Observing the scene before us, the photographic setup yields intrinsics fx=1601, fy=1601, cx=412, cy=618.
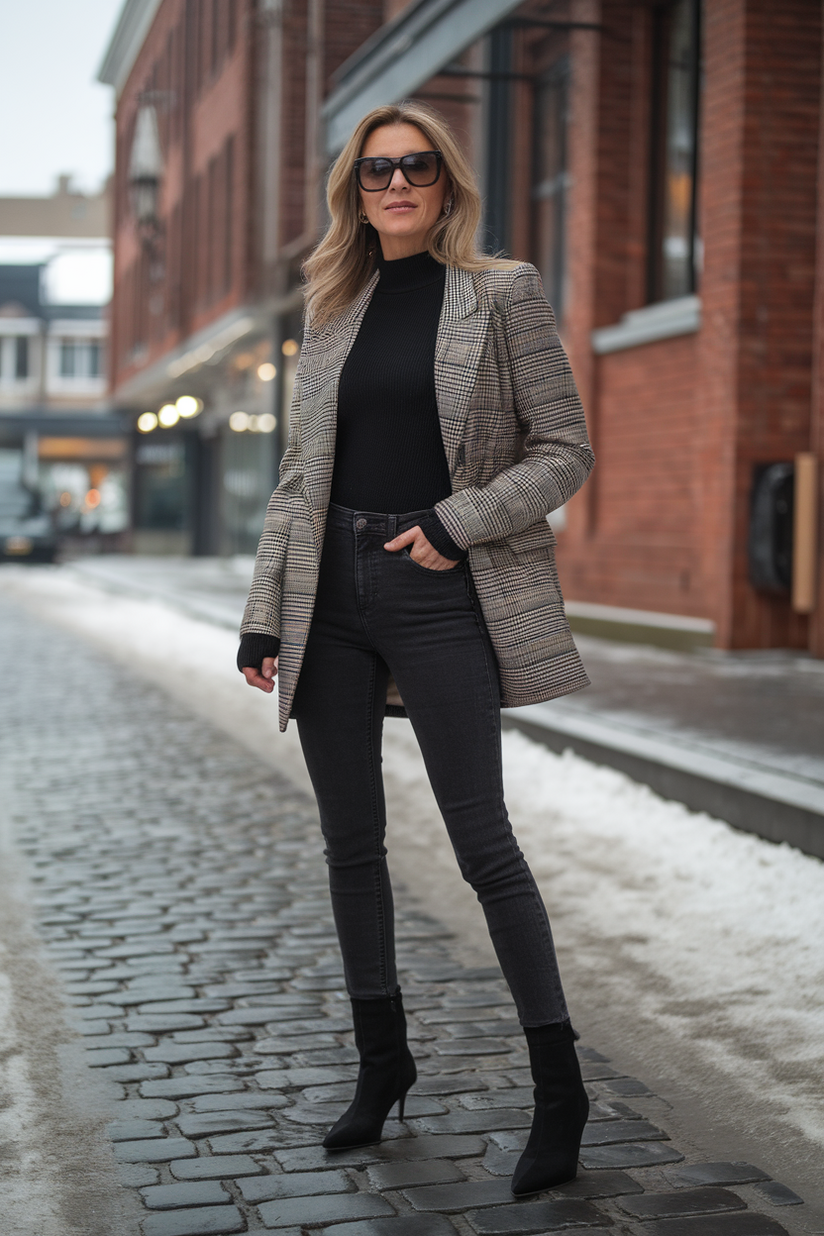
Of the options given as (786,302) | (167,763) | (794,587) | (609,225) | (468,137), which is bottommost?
(167,763)

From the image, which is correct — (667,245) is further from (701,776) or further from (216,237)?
(216,237)

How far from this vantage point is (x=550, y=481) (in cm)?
290

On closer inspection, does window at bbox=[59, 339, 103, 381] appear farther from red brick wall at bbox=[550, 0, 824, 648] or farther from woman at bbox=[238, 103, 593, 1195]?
woman at bbox=[238, 103, 593, 1195]

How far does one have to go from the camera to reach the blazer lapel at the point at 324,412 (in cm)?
299

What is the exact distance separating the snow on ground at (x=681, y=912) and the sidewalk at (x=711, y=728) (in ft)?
0.30

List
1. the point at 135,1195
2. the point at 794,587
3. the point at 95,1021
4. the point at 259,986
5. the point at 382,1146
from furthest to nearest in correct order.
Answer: the point at 794,587
the point at 259,986
the point at 95,1021
the point at 382,1146
the point at 135,1195

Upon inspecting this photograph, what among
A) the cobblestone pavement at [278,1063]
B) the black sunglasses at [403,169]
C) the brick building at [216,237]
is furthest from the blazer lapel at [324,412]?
the brick building at [216,237]

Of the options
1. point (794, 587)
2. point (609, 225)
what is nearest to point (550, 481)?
point (794, 587)

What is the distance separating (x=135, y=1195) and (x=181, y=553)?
39.9 meters

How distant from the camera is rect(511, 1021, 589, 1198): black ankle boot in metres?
2.86

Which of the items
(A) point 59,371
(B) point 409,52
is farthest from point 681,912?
(A) point 59,371

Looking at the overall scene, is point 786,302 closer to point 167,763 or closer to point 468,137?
point 167,763

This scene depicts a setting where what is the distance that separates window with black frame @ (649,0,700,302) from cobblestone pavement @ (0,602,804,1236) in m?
8.08

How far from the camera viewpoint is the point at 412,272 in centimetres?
305
